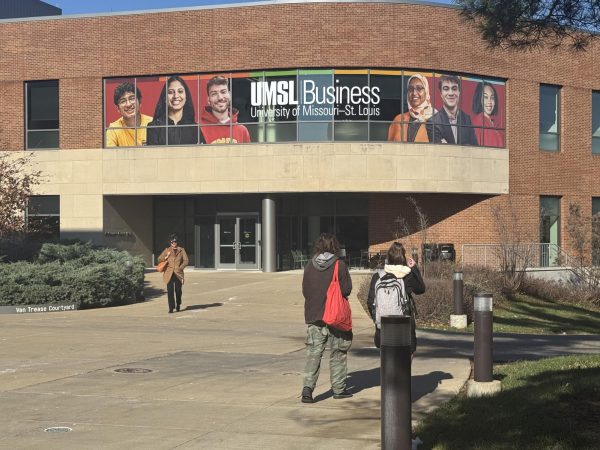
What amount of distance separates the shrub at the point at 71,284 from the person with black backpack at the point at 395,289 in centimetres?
1209

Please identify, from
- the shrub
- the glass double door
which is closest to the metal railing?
the glass double door

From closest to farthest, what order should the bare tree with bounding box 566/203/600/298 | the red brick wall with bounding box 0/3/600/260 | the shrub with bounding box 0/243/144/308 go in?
1. the shrub with bounding box 0/243/144/308
2. the bare tree with bounding box 566/203/600/298
3. the red brick wall with bounding box 0/3/600/260

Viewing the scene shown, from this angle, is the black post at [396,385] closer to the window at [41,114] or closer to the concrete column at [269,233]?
the concrete column at [269,233]

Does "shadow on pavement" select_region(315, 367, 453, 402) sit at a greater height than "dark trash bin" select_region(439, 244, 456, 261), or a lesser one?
lesser

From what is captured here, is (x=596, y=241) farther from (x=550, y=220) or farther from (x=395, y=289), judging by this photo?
(x=395, y=289)

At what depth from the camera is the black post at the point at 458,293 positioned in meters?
16.8

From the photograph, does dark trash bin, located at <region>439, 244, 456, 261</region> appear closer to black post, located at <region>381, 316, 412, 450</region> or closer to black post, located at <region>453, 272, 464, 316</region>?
black post, located at <region>453, 272, 464, 316</region>

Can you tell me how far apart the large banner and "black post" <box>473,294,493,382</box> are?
23.1 metres

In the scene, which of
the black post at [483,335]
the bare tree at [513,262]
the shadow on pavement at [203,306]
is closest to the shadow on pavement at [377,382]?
the black post at [483,335]

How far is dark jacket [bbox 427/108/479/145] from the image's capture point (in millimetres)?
31547

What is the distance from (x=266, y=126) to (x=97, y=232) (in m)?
8.21

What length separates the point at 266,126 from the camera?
31.2 metres

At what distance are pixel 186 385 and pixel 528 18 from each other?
602 cm

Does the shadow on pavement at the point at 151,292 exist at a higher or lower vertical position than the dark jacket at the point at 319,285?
lower
